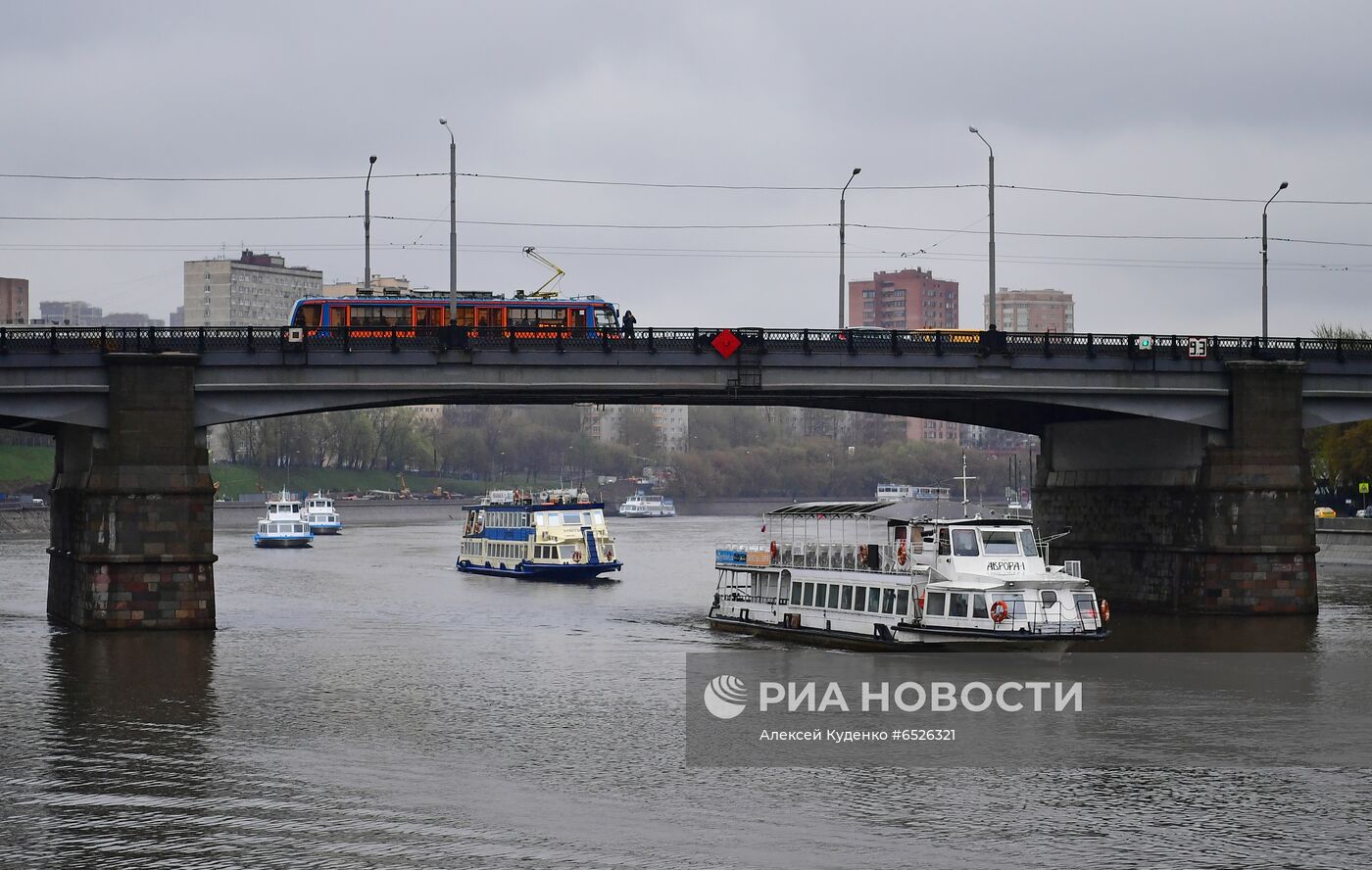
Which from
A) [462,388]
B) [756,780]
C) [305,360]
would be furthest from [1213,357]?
[756,780]

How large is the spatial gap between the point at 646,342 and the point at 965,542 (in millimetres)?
17080

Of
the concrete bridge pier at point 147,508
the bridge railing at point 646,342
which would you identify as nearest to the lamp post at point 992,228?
the bridge railing at point 646,342

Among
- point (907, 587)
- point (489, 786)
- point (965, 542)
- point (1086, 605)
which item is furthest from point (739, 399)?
point (489, 786)

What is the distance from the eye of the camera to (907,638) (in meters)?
54.2

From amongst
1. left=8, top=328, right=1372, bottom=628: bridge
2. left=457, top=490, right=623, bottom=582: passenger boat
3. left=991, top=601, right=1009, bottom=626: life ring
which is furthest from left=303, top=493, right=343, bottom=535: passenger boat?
left=991, top=601, right=1009, bottom=626: life ring

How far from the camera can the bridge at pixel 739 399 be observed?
61.2 meters

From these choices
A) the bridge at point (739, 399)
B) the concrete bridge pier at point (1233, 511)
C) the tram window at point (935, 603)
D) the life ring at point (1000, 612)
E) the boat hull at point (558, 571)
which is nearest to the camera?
the life ring at point (1000, 612)

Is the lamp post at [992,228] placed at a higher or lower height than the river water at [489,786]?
higher

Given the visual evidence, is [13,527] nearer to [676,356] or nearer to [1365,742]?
[676,356]

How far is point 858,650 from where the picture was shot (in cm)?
5694

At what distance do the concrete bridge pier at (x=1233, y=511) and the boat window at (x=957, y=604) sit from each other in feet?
67.4

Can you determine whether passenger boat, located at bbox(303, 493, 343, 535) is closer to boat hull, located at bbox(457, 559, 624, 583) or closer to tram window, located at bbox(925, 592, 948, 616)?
boat hull, located at bbox(457, 559, 624, 583)

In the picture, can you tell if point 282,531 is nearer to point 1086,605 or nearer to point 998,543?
point 998,543

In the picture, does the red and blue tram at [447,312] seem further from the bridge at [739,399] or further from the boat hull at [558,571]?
the boat hull at [558,571]
